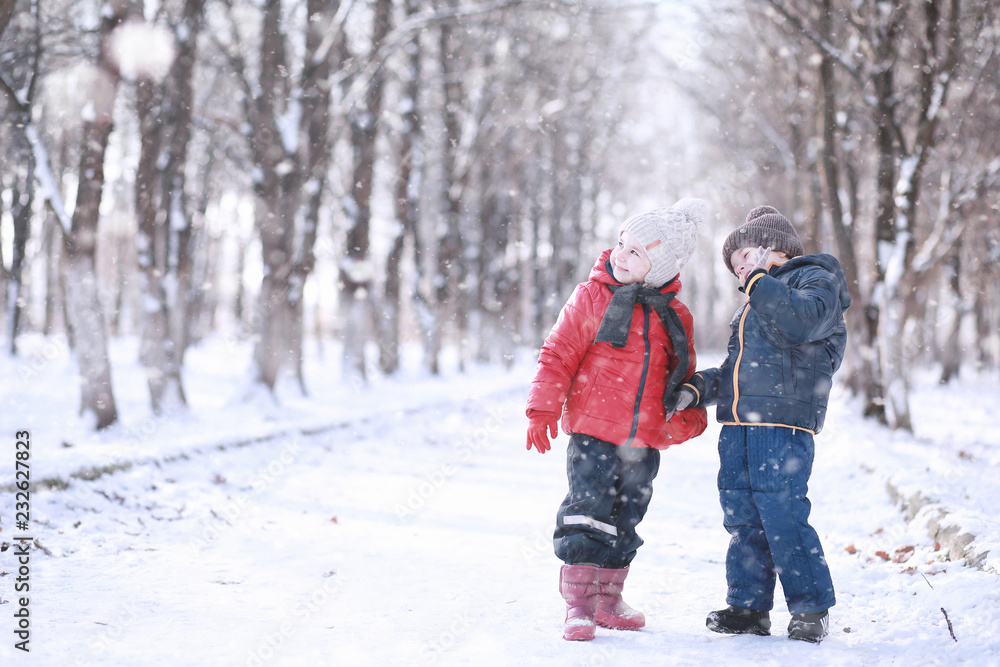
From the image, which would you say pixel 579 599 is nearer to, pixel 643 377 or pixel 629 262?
pixel 643 377

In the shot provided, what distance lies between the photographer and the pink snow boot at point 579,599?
3.10 metres

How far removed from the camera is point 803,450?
3131 millimetres

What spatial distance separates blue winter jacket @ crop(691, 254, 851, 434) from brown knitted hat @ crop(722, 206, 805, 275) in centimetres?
13

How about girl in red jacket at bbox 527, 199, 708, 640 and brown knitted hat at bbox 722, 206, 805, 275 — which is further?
brown knitted hat at bbox 722, 206, 805, 275

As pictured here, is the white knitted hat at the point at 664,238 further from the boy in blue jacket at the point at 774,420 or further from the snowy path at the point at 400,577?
the snowy path at the point at 400,577

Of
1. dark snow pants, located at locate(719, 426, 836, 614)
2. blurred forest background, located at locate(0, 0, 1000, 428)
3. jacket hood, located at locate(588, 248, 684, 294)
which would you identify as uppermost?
blurred forest background, located at locate(0, 0, 1000, 428)

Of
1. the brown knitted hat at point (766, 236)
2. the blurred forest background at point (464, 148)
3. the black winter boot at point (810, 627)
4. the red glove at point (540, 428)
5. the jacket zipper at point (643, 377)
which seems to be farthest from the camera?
the blurred forest background at point (464, 148)

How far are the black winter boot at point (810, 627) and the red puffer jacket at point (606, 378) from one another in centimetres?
85

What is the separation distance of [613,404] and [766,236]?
99 centimetres

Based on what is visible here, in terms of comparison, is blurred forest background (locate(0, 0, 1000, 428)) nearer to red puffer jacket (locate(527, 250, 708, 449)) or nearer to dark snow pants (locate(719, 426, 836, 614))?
red puffer jacket (locate(527, 250, 708, 449))

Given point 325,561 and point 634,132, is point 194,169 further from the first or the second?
point 325,561

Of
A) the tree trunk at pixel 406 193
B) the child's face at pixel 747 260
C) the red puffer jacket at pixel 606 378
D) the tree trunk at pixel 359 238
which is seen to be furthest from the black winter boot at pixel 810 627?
the tree trunk at pixel 406 193

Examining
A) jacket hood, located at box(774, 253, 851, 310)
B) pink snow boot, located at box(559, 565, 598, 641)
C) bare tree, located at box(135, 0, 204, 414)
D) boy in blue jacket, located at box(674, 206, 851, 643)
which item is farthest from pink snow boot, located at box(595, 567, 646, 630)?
bare tree, located at box(135, 0, 204, 414)

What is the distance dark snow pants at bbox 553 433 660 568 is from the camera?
322 cm
